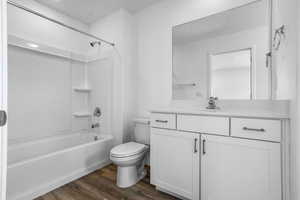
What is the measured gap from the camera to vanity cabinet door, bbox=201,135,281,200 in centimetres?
106

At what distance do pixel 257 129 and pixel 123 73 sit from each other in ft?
6.64

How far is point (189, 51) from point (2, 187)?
208 centimetres

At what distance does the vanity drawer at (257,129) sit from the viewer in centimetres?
105

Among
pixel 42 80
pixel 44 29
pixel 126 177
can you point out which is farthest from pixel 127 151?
pixel 44 29

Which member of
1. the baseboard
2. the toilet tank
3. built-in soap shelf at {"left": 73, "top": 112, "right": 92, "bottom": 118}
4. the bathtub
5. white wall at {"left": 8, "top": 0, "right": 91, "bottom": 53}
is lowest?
the baseboard

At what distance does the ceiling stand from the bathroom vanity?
6.17 feet

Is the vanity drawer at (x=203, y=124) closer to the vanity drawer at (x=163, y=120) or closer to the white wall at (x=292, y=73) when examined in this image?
the vanity drawer at (x=163, y=120)

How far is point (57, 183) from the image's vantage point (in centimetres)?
170

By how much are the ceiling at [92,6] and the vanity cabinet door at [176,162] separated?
2064 millimetres

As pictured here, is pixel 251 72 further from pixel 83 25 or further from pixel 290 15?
pixel 83 25

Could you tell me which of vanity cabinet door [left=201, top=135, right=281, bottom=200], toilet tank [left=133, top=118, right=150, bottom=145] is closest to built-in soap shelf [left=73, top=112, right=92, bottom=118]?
toilet tank [left=133, top=118, right=150, bottom=145]

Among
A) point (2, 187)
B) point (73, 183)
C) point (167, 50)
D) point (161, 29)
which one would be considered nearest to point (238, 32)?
point (167, 50)

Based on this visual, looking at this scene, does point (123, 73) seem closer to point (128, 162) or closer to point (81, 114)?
point (81, 114)

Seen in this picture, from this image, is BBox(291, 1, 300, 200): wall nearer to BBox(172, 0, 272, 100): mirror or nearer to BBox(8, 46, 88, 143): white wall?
BBox(172, 0, 272, 100): mirror
